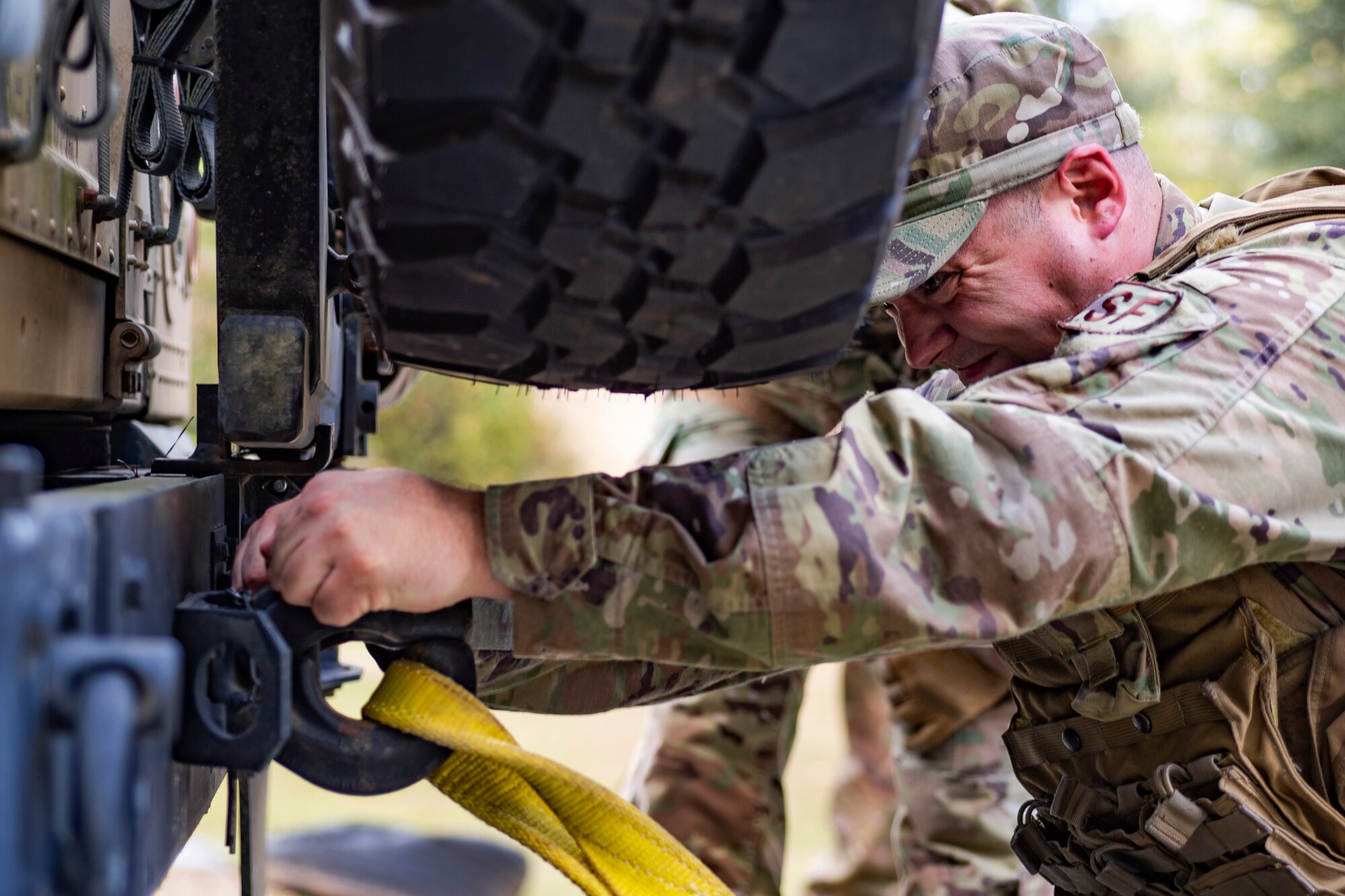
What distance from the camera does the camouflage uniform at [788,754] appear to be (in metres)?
2.67

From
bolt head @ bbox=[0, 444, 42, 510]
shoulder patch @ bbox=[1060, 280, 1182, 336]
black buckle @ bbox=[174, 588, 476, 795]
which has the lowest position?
black buckle @ bbox=[174, 588, 476, 795]

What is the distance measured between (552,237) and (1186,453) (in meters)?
0.57

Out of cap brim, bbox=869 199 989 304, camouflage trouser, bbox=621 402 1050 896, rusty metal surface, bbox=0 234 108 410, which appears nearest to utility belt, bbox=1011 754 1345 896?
cap brim, bbox=869 199 989 304

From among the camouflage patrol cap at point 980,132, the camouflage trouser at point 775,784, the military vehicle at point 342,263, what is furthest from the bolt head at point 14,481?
the camouflage trouser at point 775,784

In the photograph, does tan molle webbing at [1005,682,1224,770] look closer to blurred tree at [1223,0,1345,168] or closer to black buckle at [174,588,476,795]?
black buckle at [174,588,476,795]

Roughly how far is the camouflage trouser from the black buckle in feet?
5.14

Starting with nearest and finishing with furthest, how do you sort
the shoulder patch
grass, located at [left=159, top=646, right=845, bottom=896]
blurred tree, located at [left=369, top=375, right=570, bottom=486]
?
the shoulder patch, grass, located at [left=159, top=646, right=845, bottom=896], blurred tree, located at [left=369, top=375, right=570, bottom=486]

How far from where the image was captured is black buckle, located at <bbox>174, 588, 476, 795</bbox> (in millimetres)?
993

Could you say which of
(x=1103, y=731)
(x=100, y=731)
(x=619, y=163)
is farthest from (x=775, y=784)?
(x=100, y=731)

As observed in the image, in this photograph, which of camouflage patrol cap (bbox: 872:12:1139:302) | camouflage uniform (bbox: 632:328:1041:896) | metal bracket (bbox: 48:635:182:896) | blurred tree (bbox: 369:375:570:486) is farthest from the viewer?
blurred tree (bbox: 369:375:570:486)

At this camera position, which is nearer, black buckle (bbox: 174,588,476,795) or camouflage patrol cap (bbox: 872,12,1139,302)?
black buckle (bbox: 174,588,476,795)

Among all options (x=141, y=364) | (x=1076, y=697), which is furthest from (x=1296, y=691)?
(x=141, y=364)

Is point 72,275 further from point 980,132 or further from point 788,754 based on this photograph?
point 788,754

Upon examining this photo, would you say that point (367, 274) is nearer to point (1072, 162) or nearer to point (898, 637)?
point (898, 637)
